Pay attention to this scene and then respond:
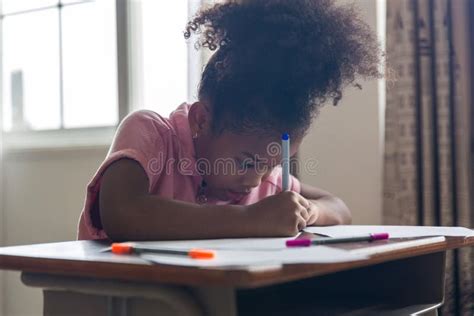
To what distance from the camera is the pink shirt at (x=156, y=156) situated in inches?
43.7

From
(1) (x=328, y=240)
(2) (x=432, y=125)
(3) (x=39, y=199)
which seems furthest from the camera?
(3) (x=39, y=199)

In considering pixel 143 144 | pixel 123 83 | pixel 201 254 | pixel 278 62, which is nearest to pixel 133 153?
pixel 143 144

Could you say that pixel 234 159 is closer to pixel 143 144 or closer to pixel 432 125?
pixel 143 144

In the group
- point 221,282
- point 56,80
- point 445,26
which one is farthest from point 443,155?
point 56,80

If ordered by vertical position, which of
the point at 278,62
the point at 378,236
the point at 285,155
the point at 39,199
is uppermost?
the point at 278,62

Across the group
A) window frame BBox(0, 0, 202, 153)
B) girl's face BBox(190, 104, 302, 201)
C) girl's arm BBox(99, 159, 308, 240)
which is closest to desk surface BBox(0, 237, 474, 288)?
girl's arm BBox(99, 159, 308, 240)

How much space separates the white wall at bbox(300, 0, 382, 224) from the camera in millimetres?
2035

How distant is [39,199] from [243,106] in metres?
1.87

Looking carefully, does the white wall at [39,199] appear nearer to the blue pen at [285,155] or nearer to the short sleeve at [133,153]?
the short sleeve at [133,153]

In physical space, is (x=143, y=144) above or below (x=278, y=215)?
above

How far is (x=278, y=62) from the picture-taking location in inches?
47.5

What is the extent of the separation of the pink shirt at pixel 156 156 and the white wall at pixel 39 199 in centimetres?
147
